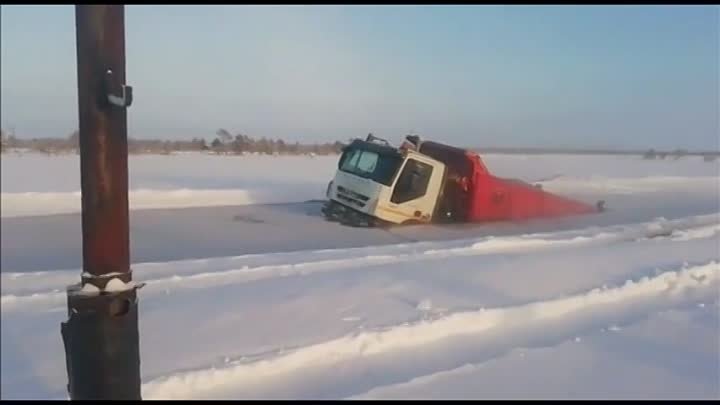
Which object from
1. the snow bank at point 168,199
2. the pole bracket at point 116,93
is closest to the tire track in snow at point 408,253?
the pole bracket at point 116,93

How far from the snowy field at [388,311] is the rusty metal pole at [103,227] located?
0.62 feet

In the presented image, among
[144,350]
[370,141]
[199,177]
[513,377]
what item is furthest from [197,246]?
[199,177]

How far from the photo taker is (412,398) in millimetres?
3715

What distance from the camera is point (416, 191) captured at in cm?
1212

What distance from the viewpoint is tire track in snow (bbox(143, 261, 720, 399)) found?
393 centimetres

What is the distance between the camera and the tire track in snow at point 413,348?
12.9 feet

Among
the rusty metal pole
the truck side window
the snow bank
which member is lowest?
the snow bank

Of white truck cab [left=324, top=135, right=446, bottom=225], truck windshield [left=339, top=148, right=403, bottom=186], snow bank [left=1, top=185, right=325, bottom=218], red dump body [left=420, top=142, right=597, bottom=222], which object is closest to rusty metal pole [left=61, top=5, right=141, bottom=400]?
white truck cab [left=324, top=135, right=446, bottom=225]

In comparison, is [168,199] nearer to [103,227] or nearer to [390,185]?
[390,185]

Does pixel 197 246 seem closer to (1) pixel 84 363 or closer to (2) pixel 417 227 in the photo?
(2) pixel 417 227

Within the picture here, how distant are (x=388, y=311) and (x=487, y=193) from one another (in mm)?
7803

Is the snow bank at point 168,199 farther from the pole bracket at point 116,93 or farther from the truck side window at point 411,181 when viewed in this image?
the pole bracket at point 116,93

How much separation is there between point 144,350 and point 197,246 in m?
5.38

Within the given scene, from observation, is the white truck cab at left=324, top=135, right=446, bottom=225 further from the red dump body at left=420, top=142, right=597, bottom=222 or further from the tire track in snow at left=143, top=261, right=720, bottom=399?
the tire track in snow at left=143, top=261, right=720, bottom=399
